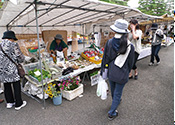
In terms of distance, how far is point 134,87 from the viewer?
3795mm

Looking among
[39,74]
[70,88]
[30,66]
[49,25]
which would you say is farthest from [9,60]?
[49,25]

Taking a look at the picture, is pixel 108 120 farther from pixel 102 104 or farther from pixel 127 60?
pixel 127 60

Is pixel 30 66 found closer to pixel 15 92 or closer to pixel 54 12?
pixel 15 92

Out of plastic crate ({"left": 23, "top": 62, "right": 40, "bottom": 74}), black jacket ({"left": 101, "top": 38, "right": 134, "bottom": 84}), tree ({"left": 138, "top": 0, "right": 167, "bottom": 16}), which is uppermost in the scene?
tree ({"left": 138, "top": 0, "right": 167, "bottom": 16})

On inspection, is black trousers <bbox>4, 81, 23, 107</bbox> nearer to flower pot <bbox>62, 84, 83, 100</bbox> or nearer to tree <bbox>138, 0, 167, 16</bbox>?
flower pot <bbox>62, 84, 83, 100</bbox>

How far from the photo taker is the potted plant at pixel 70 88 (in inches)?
119

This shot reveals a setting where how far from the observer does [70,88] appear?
124 inches

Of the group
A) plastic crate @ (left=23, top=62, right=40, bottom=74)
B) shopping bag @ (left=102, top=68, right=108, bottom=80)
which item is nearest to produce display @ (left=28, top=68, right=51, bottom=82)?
plastic crate @ (left=23, top=62, right=40, bottom=74)

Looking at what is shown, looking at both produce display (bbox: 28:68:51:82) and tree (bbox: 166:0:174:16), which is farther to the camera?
tree (bbox: 166:0:174:16)

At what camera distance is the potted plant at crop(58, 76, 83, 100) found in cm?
303

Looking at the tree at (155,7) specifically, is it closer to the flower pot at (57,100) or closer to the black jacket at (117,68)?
the black jacket at (117,68)

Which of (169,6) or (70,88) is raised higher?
(169,6)

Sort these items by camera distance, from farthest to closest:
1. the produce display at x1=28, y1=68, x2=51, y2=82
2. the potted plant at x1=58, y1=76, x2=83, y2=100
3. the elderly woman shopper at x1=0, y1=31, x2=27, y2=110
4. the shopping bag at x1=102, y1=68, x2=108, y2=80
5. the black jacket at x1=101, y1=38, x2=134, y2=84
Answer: the potted plant at x1=58, y1=76, x2=83, y2=100, the produce display at x1=28, y1=68, x2=51, y2=82, the elderly woman shopper at x1=0, y1=31, x2=27, y2=110, the shopping bag at x1=102, y1=68, x2=108, y2=80, the black jacket at x1=101, y1=38, x2=134, y2=84

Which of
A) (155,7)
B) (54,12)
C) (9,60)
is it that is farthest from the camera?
(155,7)
